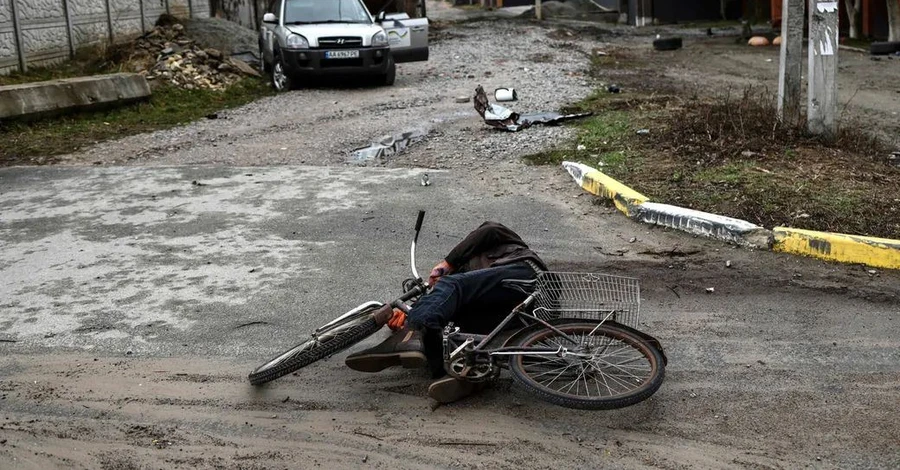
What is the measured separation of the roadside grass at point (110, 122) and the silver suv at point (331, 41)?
0.86m

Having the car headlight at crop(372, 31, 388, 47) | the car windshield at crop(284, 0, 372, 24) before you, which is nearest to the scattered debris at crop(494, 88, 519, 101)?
the car headlight at crop(372, 31, 388, 47)

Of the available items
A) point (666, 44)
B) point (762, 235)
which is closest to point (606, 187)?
point (762, 235)

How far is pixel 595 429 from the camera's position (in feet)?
13.9

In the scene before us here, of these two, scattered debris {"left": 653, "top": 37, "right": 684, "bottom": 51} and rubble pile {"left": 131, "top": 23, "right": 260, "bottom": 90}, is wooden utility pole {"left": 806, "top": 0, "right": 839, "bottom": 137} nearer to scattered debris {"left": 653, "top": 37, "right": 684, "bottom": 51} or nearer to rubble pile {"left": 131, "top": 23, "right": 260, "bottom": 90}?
rubble pile {"left": 131, "top": 23, "right": 260, "bottom": 90}

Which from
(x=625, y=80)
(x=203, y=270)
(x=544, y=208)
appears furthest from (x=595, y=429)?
(x=625, y=80)

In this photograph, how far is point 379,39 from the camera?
16.6 m

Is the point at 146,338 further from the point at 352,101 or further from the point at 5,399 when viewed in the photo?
the point at 352,101

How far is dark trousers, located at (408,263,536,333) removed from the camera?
457 cm

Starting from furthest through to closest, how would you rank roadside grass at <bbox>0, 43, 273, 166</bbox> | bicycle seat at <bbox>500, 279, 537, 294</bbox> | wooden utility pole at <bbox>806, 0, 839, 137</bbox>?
roadside grass at <bbox>0, 43, 273, 166</bbox>, wooden utility pole at <bbox>806, 0, 839, 137</bbox>, bicycle seat at <bbox>500, 279, 537, 294</bbox>

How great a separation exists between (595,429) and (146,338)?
276 cm

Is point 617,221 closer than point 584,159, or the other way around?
point 617,221

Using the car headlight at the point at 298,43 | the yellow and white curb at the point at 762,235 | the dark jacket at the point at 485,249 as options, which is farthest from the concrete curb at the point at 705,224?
the car headlight at the point at 298,43

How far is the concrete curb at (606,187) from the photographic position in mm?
7895

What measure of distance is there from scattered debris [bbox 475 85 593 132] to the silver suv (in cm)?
490
